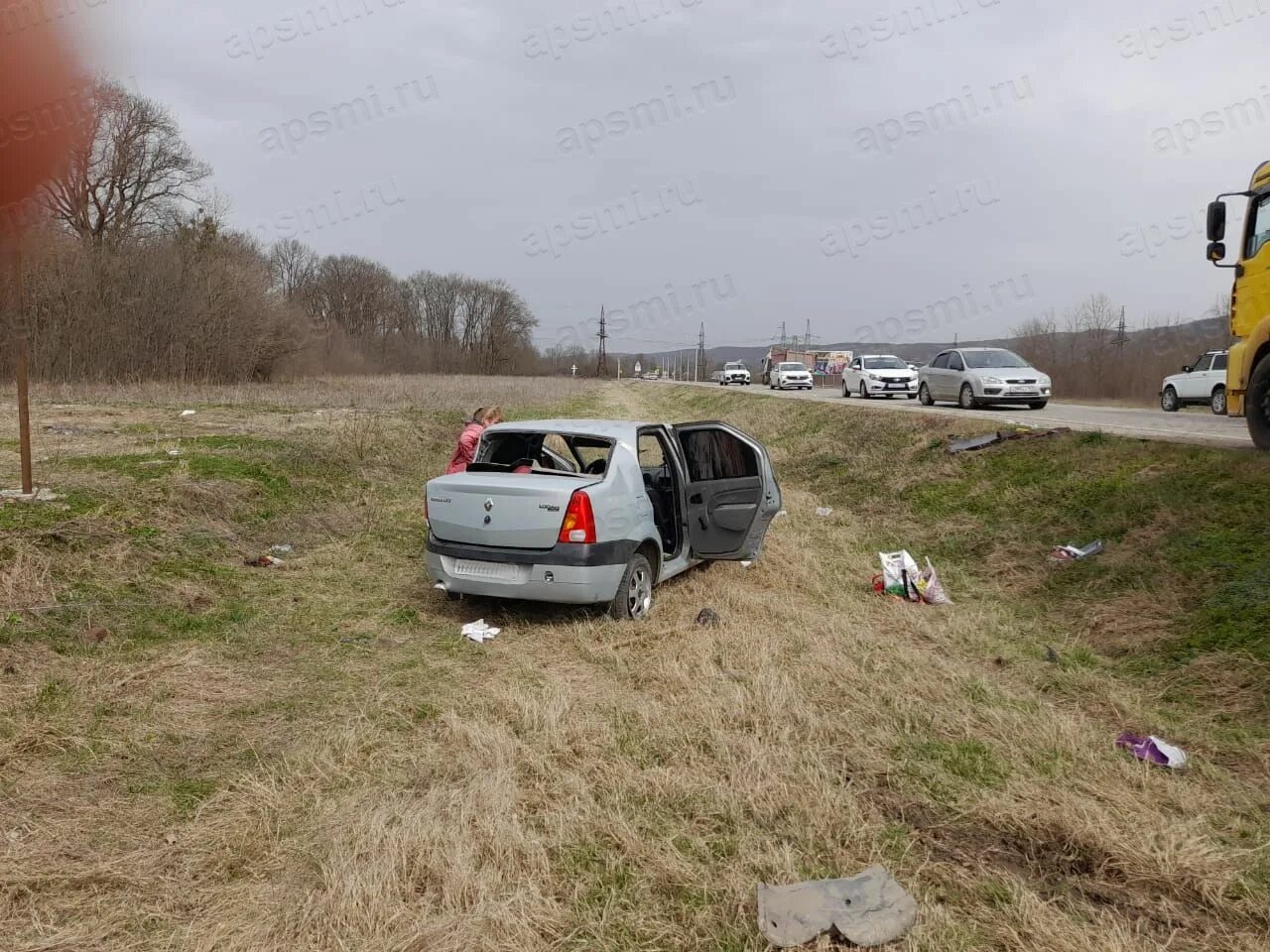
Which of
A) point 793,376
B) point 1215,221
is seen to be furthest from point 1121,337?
point 1215,221

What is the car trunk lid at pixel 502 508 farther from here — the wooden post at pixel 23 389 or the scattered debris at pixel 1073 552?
the scattered debris at pixel 1073 552

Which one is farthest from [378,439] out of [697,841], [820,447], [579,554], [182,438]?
[697,841]

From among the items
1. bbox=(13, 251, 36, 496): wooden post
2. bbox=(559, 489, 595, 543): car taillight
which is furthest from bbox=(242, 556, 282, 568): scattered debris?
bbox=(559, 489, 595, 543): car taillight

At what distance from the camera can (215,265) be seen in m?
33.4

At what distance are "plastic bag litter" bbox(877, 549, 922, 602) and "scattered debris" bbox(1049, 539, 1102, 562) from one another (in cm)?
153

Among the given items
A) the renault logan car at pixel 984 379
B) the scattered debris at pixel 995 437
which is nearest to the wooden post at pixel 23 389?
the scattered debris at pixel 995 437

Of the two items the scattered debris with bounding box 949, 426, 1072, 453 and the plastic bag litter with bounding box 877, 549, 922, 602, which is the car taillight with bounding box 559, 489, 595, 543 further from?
the scattered debris with bounding box 949, 426, 1072, 453

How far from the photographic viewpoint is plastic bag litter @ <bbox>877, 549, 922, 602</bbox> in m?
7.18

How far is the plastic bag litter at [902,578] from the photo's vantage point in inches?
283

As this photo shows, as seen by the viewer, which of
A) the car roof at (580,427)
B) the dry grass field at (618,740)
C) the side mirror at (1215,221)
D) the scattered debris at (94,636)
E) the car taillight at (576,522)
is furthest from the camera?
the side mirror at (1215,221)

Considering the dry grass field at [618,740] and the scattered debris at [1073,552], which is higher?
the scattered debris at [1073,552]

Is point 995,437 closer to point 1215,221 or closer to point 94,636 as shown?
point 1215,221

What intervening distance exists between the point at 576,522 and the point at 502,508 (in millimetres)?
577

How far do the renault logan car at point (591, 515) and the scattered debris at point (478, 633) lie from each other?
0.28 meters
